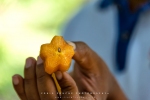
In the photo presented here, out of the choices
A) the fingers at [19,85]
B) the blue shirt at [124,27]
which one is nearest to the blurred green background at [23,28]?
the fingers at [19,85]

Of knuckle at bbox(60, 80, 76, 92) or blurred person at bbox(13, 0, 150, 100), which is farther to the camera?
blurred person at bbox(13, 0, 150, 100)

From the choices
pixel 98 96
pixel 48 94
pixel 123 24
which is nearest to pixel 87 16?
pixel 123 24

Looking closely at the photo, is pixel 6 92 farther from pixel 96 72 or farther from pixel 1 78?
pixel 96 72

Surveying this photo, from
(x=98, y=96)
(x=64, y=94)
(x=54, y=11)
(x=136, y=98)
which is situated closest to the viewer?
(x=64, y=94)

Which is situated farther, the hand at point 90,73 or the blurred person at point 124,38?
the blurred person at point 124,38

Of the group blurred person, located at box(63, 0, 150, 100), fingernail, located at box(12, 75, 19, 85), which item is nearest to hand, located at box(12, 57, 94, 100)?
fingernail, located at box(12, 75, 19, 85)

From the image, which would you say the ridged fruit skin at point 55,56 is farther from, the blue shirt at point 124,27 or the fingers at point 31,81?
the blue shirt at point 124,27

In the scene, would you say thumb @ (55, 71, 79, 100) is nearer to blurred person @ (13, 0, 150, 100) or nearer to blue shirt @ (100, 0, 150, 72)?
blurred person @ (13, 0, 150, 100)
